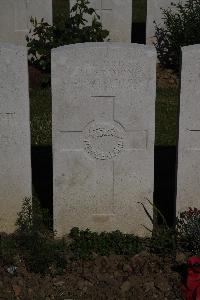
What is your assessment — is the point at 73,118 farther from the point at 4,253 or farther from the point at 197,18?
the point at 197,18

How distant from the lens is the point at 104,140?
5.15 m

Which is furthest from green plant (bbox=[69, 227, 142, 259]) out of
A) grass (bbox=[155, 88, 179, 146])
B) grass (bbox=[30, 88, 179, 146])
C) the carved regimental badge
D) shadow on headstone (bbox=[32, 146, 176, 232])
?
grass (bbox=[155, 88, 179, 146])

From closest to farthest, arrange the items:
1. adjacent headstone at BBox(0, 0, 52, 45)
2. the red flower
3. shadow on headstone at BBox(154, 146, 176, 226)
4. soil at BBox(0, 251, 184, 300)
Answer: the red flower, soil at BBox(0, 251, 184, 300), shadow on headstone at BBox(154, 146, 176, 226), adjacent headstone at BBox(0, 0, 52, 45)

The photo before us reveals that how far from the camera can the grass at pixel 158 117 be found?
7.63 m

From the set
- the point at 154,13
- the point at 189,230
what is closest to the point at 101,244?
the point at 189,230

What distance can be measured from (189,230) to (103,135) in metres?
1.00

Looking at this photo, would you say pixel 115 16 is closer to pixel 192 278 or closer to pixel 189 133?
pixel 189 133

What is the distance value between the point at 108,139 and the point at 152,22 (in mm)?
5883

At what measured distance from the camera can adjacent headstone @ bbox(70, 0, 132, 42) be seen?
34.6ft

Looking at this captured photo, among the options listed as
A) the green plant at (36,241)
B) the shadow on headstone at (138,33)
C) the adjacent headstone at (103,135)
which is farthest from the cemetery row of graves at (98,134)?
the shadow on headstone at (138,33)

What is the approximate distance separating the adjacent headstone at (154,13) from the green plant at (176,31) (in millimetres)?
67

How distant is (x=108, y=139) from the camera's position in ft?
16.9

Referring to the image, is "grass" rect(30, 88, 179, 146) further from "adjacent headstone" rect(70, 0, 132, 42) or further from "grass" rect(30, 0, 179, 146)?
"adjacent headstone" rect(70, 0, 132, 42)

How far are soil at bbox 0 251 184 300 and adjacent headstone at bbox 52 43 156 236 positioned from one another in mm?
460
